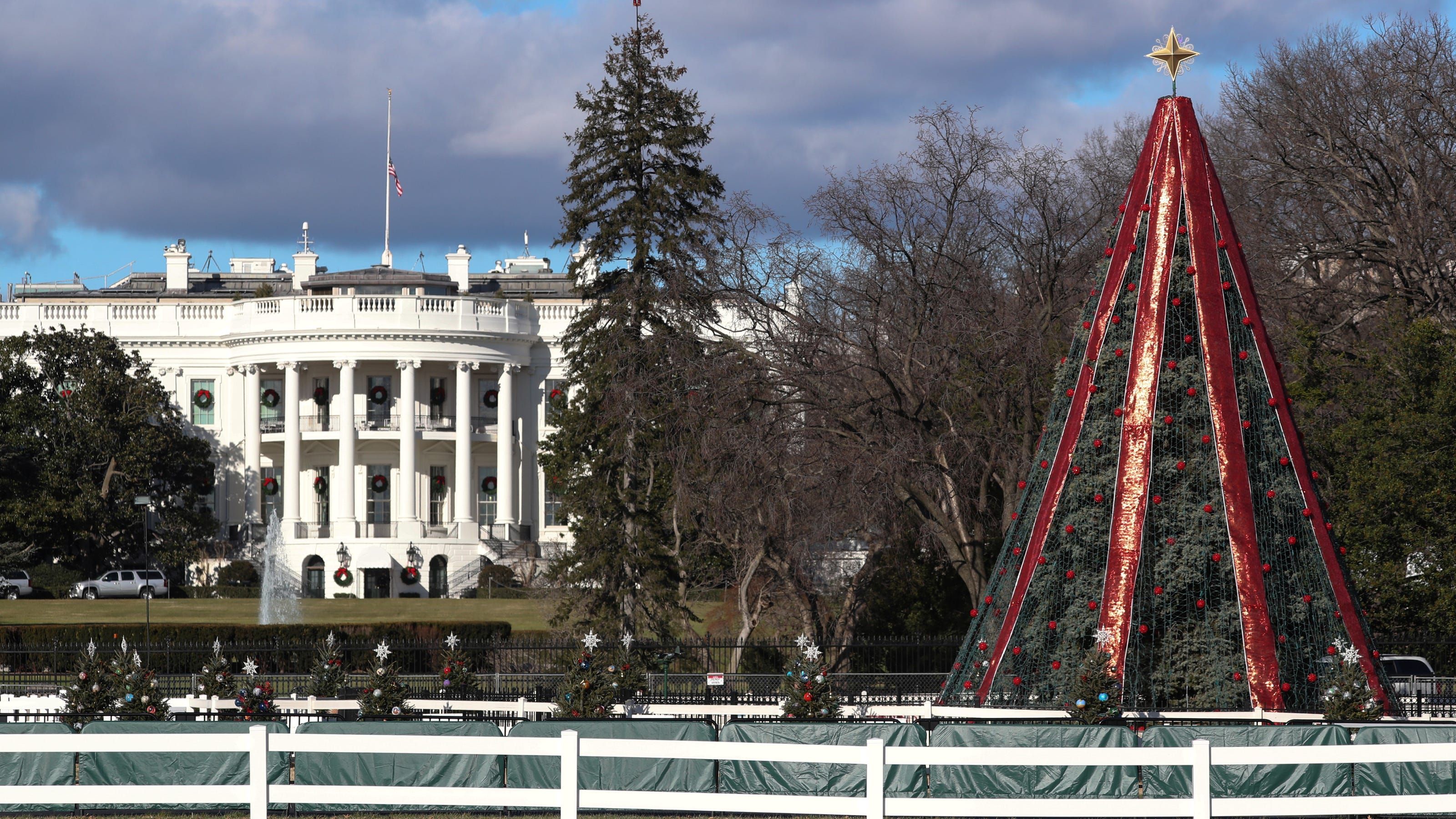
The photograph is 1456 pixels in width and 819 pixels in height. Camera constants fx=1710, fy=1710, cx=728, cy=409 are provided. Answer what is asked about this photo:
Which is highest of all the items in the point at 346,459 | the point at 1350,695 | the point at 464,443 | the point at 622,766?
the point at 464,443

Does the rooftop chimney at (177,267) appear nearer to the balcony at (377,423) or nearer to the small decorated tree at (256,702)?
the balcony at (377,423)

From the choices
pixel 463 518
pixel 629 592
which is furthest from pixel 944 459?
pixel 463 518

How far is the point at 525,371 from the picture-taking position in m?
66.6

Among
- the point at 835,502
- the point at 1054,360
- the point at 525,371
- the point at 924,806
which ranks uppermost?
the point at 525,371

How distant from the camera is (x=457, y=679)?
776 inches

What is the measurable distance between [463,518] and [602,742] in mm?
52977

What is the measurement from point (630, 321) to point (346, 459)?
31147mm

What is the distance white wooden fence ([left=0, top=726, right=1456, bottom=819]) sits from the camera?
34.2 ft

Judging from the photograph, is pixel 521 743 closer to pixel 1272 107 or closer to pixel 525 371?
pixel 1272 107

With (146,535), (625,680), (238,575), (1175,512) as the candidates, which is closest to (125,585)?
(238,575)

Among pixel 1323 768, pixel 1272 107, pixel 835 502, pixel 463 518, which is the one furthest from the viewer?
pixel 463 518

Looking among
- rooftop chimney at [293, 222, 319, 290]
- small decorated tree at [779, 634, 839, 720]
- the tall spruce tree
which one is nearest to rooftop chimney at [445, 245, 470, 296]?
rooftop chimney at [293, 222, 319, 290]

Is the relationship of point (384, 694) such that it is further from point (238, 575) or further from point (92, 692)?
point (238, 575)

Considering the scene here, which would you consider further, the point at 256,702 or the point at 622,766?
the point at 256,702
